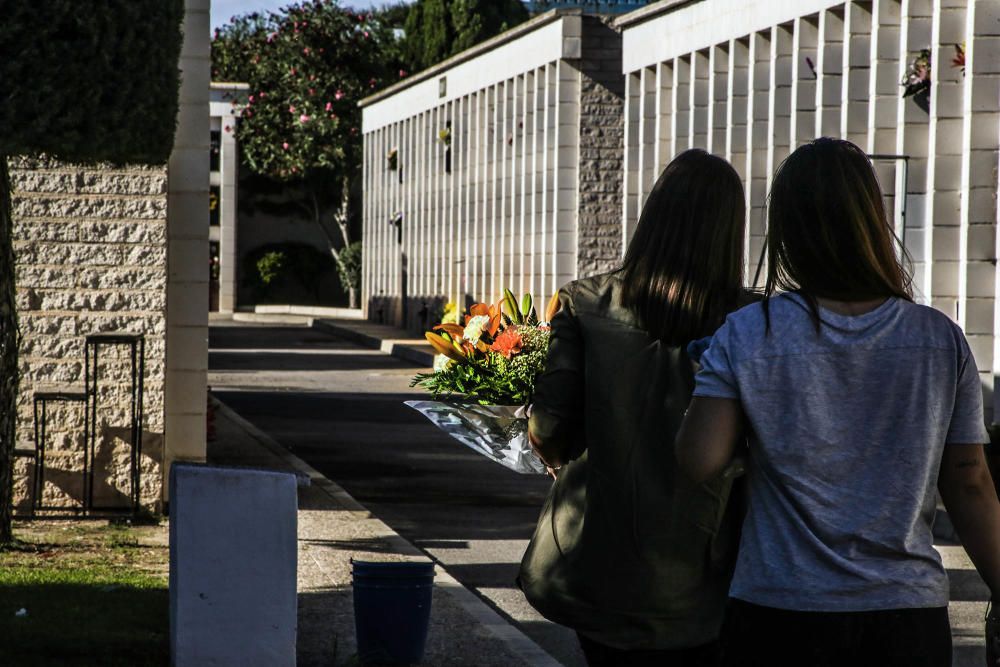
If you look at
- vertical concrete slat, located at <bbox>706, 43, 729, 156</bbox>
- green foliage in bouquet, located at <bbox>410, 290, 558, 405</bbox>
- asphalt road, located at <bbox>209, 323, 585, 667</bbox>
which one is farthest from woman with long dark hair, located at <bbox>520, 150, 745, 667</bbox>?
vertical concrete slat, located at <bbox>706, 43, 729, 156</bbox>

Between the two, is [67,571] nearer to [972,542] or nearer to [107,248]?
[107,248]

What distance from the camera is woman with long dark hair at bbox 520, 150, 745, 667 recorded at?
143 inches

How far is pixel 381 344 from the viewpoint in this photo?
3531 cm

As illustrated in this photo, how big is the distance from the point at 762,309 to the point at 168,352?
8482 mm

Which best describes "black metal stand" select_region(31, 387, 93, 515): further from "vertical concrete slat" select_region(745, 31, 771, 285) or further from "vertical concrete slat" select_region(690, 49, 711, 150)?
"vertical concrete slat" select_region(690, 49, 711, 150)

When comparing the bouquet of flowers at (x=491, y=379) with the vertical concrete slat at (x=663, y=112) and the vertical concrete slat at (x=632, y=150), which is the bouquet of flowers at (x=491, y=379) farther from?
the vertical concrete slat at (x=632, y=150)

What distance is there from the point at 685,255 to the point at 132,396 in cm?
752

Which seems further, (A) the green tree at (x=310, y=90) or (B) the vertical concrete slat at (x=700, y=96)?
(A) the green tree at (x=310, y=90)

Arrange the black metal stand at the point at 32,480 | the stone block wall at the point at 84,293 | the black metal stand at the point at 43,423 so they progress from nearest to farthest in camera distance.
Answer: the black metal stand at the point at 32,480 < the black metal stand at the point at 43,423 < the stone block wall at the point at 84,293

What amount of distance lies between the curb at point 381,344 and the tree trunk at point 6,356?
63.8ft

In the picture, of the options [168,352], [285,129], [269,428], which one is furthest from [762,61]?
[285,129]

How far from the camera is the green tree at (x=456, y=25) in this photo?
53.4m

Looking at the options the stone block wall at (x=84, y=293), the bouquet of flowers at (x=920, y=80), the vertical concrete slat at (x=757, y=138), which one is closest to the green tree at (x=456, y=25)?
the vertical concrete slat at (x=757, y=138)

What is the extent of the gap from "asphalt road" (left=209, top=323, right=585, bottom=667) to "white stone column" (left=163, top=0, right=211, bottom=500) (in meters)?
1.65
